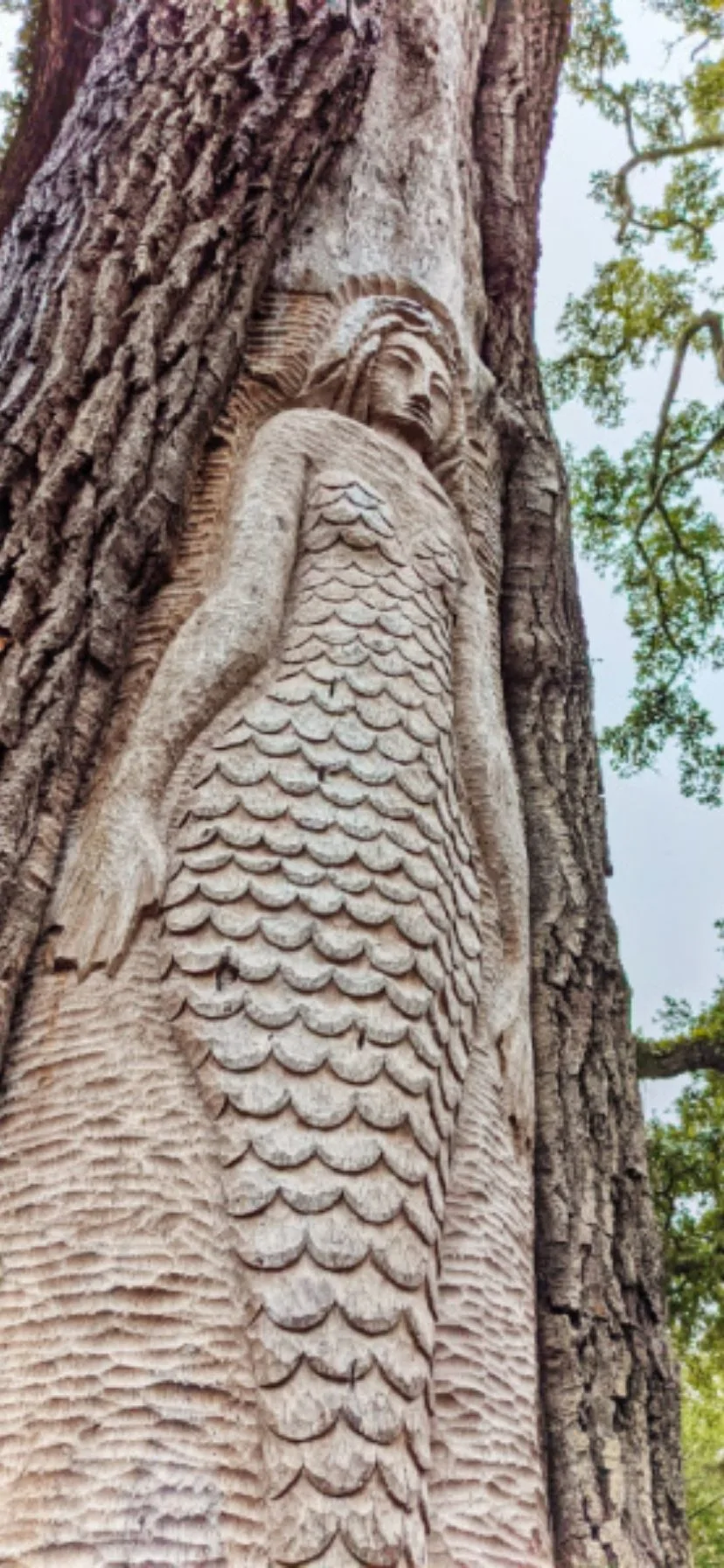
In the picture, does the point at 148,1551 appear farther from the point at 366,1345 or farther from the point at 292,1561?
the point at 366,1345

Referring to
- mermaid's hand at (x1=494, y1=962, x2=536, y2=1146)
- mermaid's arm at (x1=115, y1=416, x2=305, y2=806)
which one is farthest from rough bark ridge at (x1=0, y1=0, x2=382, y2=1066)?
mermaid's hand at (x1=494, y1=962, x2=536, y2=1146)

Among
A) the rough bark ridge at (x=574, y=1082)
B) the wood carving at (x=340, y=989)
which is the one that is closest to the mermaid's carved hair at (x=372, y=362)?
the wood carving at (x=340, y=989)

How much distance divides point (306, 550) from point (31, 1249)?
153 cm

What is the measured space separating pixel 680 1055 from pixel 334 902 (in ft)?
18.6

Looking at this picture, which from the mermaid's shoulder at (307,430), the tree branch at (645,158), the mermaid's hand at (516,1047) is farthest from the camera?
the tree branch at (645,158)

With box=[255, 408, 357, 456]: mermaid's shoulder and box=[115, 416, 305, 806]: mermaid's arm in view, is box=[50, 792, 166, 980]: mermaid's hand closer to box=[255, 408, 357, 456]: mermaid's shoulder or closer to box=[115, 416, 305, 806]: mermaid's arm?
box=[115, 416, 305, 806]: mermaid's arm

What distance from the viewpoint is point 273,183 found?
324 centimetres

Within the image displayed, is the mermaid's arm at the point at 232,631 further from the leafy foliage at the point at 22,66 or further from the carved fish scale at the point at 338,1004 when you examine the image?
the leafy foliage at the point at 22,66

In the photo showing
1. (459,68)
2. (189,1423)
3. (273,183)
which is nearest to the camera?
(189,1423)

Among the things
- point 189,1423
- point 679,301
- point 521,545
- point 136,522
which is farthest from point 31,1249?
point 679,301

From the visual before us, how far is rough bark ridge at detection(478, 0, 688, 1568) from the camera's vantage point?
227cm

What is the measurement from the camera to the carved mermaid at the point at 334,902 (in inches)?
65.6

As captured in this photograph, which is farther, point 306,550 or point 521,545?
point 521,545

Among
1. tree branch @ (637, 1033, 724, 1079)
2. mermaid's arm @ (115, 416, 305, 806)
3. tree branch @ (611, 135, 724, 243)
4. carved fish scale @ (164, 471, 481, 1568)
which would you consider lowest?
carved fish scale @ (164, 471, 481, 1568)
